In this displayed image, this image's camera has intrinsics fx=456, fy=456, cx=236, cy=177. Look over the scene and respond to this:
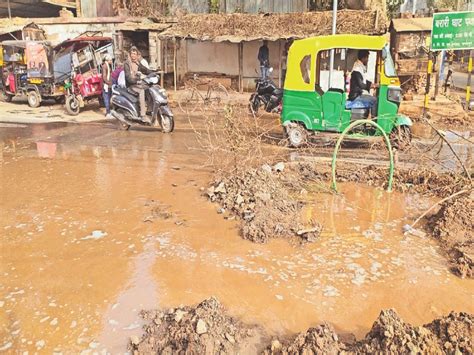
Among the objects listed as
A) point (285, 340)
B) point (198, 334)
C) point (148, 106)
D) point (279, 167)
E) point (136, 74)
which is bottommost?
point (285, 340)

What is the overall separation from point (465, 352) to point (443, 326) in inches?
9.7

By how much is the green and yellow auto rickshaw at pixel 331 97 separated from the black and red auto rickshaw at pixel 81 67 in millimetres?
7315

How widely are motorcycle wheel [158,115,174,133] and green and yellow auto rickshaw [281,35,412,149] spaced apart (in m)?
3.00

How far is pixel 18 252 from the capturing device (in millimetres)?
4785

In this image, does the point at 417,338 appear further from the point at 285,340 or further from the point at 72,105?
the point at 72,105

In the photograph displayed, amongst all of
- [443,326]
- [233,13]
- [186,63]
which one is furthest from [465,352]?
[186,63]

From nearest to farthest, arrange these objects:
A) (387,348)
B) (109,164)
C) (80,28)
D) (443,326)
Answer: (387,348), (443,326), (109,164), (80,28)

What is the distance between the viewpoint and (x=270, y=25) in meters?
16.1

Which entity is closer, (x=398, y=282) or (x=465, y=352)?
(x=465, y=352)

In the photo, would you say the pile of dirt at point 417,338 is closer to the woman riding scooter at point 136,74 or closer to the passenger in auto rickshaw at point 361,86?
the passenger in auto rickshaw at point 361,86

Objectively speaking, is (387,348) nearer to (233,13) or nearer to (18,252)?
(18,252)

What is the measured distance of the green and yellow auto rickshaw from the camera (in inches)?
320

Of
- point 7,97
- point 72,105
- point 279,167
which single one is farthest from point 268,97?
point 7,97

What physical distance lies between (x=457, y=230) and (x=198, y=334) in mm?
3343
